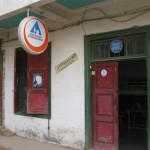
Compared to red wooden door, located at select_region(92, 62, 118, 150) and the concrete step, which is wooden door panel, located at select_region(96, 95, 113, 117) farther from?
the concrete step

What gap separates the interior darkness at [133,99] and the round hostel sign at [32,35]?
4028 millimetres

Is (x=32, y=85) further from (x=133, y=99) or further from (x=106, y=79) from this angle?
(x=133, y=99)

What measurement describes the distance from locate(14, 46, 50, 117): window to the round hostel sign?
150cm

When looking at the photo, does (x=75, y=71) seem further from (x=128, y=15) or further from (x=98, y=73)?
(x=128, y=15)

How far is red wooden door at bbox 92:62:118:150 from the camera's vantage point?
660 centimetres

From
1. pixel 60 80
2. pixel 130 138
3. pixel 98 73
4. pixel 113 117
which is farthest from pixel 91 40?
pixel 130 138

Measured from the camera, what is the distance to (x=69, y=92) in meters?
7.35

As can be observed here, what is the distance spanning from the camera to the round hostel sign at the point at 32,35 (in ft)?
19.6

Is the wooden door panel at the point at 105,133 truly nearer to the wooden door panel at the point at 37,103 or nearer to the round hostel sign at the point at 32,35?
the wooden door panel at the point at 37,103

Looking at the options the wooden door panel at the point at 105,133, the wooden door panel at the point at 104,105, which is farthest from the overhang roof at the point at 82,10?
the wooden door panel at the point at 105,133

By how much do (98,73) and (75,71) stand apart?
0.66 meters

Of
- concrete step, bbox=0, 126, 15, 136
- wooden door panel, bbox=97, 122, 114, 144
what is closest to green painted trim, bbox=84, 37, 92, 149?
wooden door panel, bbox=97, 122, 114, 144

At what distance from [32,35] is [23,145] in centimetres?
322

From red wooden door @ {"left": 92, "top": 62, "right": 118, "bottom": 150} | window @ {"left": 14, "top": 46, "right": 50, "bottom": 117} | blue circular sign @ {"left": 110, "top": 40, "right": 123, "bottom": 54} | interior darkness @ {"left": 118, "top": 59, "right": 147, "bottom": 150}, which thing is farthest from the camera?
interior darkness @ {"left": 118, "top": 59, "right": 147, "bottom": 150}
